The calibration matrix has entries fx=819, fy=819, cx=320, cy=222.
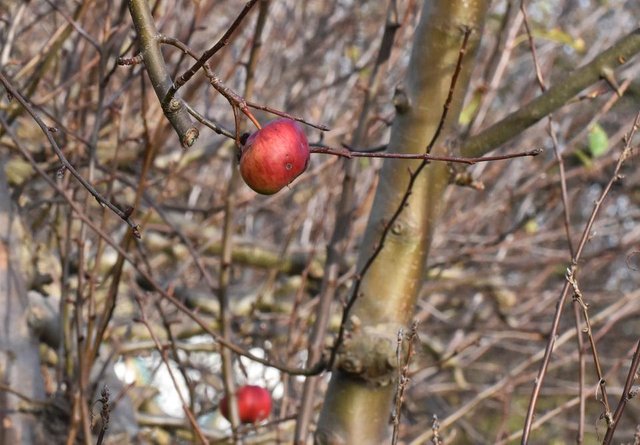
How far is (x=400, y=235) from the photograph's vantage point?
186cm

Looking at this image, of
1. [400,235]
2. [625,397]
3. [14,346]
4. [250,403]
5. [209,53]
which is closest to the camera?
[209,53]

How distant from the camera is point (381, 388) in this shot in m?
1.83

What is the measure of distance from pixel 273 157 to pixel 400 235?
796 mm

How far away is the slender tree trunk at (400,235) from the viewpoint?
1.82 meters

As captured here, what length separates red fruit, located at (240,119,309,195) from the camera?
3.65 ft

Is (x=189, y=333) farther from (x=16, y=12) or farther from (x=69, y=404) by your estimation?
(x=16, y=12)

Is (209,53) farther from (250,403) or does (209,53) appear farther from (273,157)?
(250,403)

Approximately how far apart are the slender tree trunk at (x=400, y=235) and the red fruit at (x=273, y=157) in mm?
729

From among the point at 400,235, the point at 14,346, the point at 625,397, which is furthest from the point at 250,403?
the point at 625,397

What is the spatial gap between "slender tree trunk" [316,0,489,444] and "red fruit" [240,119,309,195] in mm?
729

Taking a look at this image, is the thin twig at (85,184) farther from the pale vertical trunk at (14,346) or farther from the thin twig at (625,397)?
the pale vertical trunk at (14,346)

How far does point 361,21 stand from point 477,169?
200 centimetres

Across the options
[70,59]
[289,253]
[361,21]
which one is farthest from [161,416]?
[361,21]

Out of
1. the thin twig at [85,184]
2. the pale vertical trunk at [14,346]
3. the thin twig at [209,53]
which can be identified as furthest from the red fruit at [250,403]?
the thin twig at [209,53]
